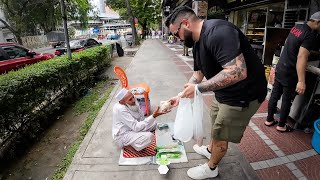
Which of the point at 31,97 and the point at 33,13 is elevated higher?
the point at 33,13

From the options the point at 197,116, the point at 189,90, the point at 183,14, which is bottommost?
the point at 197,116

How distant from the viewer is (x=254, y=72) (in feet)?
6.59

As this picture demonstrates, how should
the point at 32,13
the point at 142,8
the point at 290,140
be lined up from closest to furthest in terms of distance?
the point at 290,140 → the point at 32,13 → the point at 142,8

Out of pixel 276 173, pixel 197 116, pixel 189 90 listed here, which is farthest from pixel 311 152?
pixel 189 90

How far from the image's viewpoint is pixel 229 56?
174cm

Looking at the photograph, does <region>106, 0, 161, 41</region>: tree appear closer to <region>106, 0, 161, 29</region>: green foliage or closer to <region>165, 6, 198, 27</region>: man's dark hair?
<region>106, 0, 161, 29</region>: green foliage

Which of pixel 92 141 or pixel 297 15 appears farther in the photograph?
pixel 297 15

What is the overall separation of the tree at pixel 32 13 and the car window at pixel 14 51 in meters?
14.1

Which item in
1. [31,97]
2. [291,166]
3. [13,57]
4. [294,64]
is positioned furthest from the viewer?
[13,57]

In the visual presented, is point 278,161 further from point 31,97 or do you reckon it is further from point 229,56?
point 31,97

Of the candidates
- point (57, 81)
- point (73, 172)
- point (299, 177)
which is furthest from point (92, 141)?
A: point (299, 177)

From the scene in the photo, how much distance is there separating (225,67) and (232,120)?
0.62 meters

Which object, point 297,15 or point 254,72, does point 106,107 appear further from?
point 297,15

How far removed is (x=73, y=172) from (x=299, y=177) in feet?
9.24
